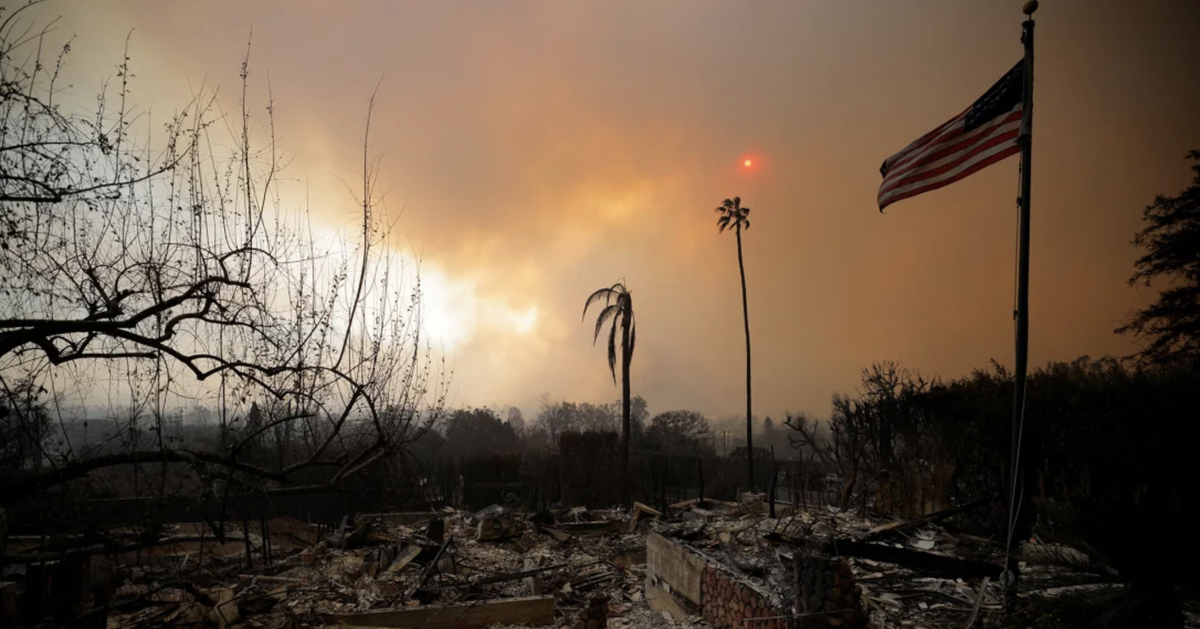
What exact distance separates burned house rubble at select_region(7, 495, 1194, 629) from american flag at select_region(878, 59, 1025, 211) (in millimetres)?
4497

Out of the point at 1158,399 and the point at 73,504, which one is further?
the point at 1158,399

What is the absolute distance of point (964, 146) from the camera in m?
7.15

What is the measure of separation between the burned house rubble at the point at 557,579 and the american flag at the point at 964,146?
4.50m

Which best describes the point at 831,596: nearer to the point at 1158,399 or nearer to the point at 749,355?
the point at 1158,399

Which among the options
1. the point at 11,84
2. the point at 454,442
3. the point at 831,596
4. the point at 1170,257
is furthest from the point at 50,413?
the point at 454,442

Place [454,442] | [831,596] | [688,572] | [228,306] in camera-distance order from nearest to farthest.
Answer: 1. [228,306]
2. [831,596]
3. [688,572]
4. [454,442]

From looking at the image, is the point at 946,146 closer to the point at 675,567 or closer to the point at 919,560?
the point at 919,560

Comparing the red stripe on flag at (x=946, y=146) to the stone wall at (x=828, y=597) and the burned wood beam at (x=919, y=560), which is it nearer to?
the stone wall at (x=828, y=597)

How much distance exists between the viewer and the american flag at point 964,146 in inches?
257

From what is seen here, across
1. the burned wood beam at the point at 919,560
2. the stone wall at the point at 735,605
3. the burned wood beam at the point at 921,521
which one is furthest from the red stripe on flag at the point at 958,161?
the burned wood beam at the point at 921,521

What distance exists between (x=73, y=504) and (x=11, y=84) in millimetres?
2498

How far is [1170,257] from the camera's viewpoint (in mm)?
16484

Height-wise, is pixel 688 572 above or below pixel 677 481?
above

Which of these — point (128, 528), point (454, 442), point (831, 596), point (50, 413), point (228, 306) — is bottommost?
point (454, 442)
